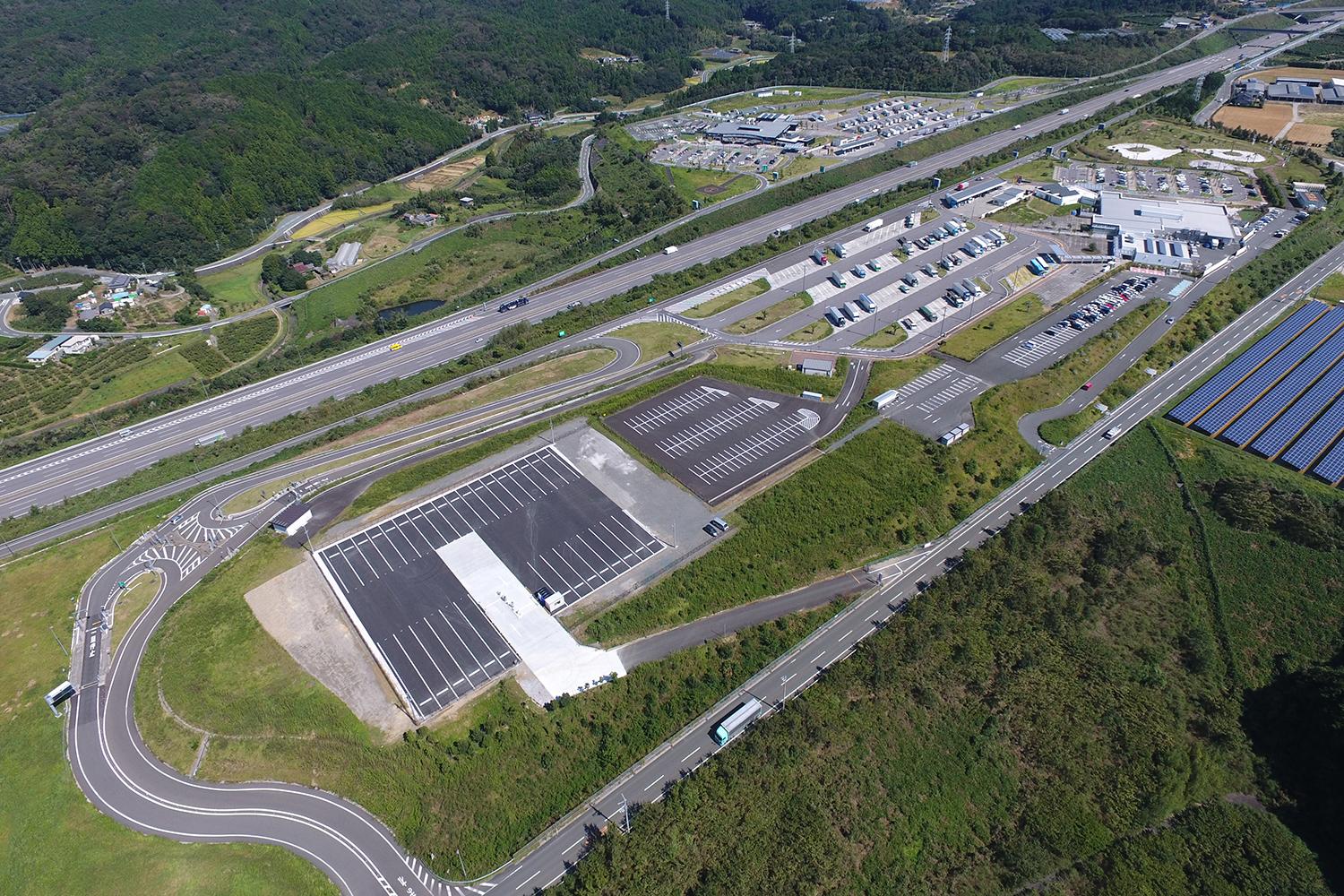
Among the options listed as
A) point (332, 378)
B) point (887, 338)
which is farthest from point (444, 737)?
point (887, 338)

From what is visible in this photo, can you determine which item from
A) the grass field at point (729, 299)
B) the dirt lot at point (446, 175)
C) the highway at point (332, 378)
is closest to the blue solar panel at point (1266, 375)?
the grass field at point (729, 299)

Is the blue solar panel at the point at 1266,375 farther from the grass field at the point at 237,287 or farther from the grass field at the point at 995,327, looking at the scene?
the grass field at the point at 237,287

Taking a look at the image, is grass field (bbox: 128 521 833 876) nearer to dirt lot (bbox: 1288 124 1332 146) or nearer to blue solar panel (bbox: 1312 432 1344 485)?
blue solar panel (bbox: 1312 432 1344 485)

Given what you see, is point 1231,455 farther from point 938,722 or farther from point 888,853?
point 888,853

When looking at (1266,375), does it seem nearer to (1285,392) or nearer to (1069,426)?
(1285,392)

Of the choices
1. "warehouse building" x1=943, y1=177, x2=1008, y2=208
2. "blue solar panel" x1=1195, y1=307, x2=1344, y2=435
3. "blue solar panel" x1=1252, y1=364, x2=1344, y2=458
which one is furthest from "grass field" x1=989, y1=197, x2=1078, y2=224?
"blue solar panel" x1=1252, y1=364, x2=1344, y2=458

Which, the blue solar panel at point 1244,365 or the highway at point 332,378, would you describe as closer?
the highway at point 332,378
